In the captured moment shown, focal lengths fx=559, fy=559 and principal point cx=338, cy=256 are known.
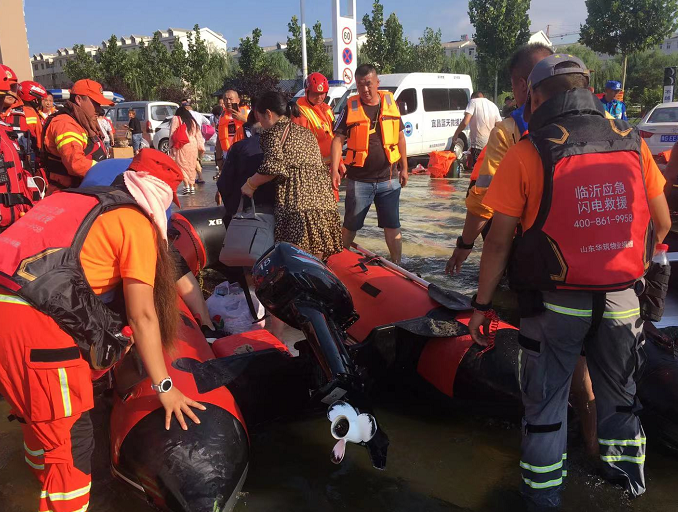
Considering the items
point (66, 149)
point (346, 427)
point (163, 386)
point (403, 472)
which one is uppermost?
point (66, 149)

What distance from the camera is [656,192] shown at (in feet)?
7.47

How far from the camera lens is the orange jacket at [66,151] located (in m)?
4.34

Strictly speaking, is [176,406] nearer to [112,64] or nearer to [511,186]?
[511,186]

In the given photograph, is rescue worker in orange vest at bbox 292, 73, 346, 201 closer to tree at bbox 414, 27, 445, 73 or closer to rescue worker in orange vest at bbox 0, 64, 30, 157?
rescue worker in orange vest at bbox 0, 64, 30, 157

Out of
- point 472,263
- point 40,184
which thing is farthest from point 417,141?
point 40,184

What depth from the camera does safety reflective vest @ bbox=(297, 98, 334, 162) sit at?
5855mm

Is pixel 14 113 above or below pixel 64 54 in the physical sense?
below

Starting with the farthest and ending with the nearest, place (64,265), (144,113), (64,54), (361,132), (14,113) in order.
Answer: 1. (64,54)
2. (144,113)
3. (14,113)
4. (361,132)
5. (64,265)

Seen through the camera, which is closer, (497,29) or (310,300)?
(310,300)

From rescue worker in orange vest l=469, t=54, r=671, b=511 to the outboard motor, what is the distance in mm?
737

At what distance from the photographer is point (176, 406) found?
2.20 metres

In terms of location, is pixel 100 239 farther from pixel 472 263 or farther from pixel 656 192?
pixel 472 263

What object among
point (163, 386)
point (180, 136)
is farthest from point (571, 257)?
point (180, 136)

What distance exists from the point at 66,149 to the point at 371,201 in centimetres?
257
